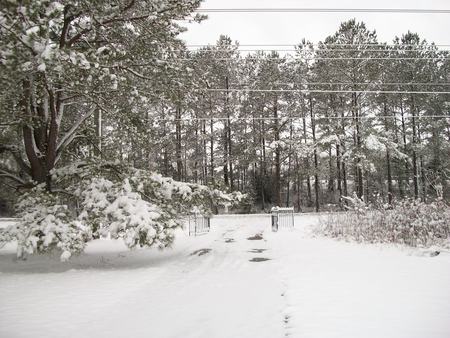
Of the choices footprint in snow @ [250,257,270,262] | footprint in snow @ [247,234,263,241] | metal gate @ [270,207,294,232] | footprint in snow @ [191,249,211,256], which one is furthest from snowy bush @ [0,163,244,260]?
metal gate @ [270,207,294,232]

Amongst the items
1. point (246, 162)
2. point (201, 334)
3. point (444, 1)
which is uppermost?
point (444, 1)

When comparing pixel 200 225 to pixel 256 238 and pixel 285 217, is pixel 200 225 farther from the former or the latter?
pixel 256 238

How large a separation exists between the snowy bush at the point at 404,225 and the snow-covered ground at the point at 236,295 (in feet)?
2.32

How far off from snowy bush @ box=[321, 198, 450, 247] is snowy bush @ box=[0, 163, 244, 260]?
418 centimetres

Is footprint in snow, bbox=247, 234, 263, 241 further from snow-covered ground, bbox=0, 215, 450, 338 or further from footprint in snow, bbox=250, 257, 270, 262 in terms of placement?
footprint in snow, bbox=250, 257, 270, 262

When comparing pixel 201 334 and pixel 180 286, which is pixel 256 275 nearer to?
pixel 180 286

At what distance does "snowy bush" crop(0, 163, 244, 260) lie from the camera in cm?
838

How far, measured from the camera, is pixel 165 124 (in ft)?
Result: 104

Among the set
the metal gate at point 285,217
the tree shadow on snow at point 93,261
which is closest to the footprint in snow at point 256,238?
the metal gate at point 285,217

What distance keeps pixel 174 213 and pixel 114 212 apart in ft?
5.58

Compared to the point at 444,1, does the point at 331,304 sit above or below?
below

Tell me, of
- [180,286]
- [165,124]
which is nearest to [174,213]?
[180,286]

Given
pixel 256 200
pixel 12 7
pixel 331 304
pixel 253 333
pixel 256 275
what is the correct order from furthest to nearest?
pixel 256 200, pixel 256 275, pixel 12 7, pixel 331 304, pixel 253 333

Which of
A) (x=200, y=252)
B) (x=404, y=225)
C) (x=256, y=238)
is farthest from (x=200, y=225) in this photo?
(x=404, y=225)
